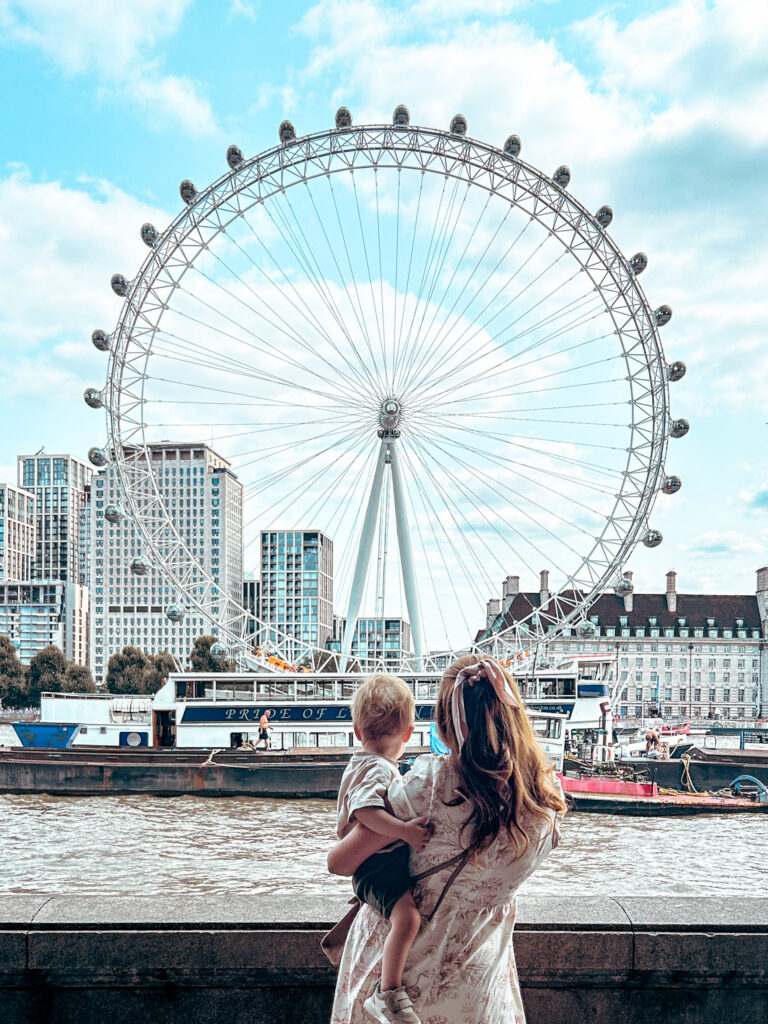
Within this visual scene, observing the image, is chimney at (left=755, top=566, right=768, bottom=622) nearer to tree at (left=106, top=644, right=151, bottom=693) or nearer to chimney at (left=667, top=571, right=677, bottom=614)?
chimney at (left=667, top=571, right=677, bottom=614)

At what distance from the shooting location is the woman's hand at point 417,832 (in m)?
3.00

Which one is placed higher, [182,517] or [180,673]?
[182,517]

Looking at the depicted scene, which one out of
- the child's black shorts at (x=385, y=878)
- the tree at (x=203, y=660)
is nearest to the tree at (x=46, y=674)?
the tree at (x=203, y=660)

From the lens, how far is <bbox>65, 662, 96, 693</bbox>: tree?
10862 cm

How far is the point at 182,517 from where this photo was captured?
648ft

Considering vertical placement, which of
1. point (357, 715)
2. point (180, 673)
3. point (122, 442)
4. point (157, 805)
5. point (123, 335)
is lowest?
point (157, 805)

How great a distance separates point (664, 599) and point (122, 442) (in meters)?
96.9

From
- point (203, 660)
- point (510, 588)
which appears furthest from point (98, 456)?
point (510, 588)

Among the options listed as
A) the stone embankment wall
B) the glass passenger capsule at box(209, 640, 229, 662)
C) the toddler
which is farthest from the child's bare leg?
the glass passenger capsule at box(209, 640, 229, 662)

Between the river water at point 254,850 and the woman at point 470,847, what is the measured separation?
37.7 feet

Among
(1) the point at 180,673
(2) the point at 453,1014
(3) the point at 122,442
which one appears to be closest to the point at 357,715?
(2) the point at 453,1014

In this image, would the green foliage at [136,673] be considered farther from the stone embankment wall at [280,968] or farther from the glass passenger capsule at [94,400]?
the stone embankment wall at [280,968]

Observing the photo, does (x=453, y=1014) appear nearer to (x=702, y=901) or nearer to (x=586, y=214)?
(x=702, y=901)

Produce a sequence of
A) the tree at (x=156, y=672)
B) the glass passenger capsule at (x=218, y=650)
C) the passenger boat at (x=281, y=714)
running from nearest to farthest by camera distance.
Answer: the glass passenger capsule at (x=218, y=650) < the passenger boat at (x=281, y=714) < the tree at (x=156, y=672)
